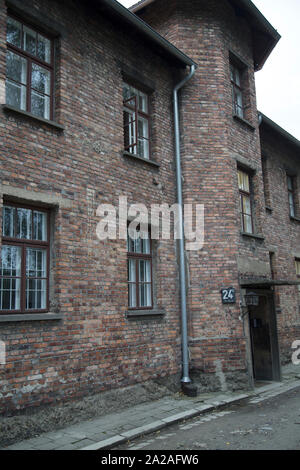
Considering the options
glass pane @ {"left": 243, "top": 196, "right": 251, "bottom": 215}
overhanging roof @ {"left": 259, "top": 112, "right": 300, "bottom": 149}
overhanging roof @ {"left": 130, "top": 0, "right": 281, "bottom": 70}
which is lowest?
glass pane @ {"left": 243, "top": 196, "right": 251, "bottom": 215}

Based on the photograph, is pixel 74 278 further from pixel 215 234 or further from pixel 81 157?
pixel 215 234

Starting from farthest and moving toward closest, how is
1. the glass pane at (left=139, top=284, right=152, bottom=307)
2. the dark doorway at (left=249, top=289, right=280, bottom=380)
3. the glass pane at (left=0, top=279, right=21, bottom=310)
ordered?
1. the dark doorway at (left=249, top=289, right=280, bottom=380)
2. the glass pane at (left=139, top=284, right=152, bottom=307)
3. the glass pane at (left=0, top=279, right=21, bottom=310)

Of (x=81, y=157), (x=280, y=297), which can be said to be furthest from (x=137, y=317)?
(x=280, y=297)

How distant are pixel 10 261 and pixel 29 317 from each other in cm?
91

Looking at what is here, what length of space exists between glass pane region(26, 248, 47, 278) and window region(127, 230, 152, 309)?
2.16 metres

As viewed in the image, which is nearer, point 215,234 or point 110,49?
point 110,49

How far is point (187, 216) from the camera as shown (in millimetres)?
9961

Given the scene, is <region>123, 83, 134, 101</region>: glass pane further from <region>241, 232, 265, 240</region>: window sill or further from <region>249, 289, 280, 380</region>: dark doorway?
<region>249, 289, 280, 380</region>: dark doorway

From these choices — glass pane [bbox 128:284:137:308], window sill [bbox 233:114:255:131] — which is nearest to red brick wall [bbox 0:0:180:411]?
glass pane [bbox 128:284:137:308]

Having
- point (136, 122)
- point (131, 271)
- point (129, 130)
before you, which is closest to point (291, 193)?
point (136, 122)

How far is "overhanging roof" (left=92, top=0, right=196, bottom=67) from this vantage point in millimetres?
8422

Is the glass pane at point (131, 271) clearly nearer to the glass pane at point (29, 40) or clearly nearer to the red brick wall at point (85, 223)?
the red brick wall at point (85, 223)

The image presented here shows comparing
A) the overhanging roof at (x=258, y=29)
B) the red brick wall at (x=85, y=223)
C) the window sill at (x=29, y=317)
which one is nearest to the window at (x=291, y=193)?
the overhanging roof at (x=258, y=29)

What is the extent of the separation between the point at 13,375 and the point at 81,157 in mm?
3851
